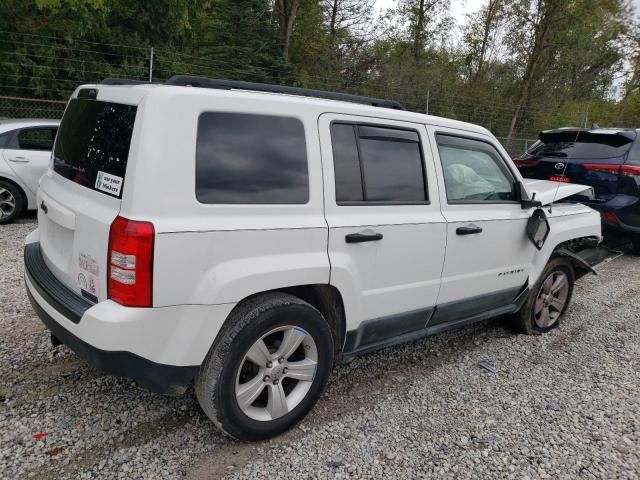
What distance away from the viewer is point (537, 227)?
12.1 ft

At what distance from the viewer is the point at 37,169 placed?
6.57 meters

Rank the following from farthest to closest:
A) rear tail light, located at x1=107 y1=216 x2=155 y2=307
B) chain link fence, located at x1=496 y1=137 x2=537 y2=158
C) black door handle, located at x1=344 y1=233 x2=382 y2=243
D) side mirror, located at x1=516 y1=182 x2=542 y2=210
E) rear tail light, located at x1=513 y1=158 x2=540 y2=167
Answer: chain link fence, located at x1=496 y1=137 x2=537 y2=158, rear tail light, located at x1=513 y1=158 x2=540 y2=167, side mirror, located at x1=516 y1=182 x2=542 y2=210, black door handle, located at x1=344 y1=233 x2=382 y2=243, rear tail light, located at x1=107 y1=216 x2=155 y2=307

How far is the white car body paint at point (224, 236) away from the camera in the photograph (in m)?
2.07

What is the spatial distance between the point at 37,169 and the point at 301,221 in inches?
226

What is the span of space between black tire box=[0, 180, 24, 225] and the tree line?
4705 mm

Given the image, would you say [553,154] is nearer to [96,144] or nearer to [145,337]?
[96,144]

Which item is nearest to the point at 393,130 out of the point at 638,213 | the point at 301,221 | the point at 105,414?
the point at 301,221

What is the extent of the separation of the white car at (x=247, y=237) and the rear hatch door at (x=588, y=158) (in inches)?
158

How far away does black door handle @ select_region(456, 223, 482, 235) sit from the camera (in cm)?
317

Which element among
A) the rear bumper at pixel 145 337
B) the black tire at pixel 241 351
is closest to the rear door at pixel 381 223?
the black tire at pixel 241 351

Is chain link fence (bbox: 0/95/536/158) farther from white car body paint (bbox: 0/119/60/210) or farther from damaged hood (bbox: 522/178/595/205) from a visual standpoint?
damaged hood (bbox: 522/178/595/205)

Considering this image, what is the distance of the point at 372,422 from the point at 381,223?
1212 mm

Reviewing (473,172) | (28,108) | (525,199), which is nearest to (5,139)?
(28,108)

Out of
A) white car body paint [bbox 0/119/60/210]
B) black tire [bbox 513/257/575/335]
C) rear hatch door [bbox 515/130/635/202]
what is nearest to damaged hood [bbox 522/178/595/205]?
black tire [bbox 513/257/575/335]
